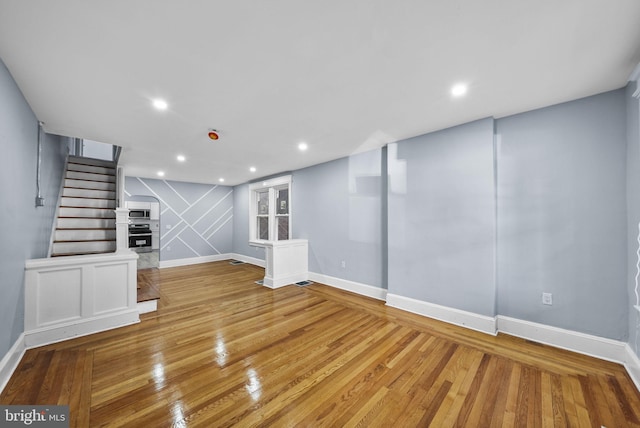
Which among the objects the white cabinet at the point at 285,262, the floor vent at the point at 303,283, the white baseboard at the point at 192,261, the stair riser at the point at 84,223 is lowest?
the floor vent at the point at 303,283

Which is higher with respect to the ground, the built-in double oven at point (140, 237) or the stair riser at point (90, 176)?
the stair riser at point (90, 176)

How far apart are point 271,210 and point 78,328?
3.96 metres

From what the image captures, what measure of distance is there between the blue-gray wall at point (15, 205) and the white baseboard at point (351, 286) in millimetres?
3774

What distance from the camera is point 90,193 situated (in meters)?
4.12

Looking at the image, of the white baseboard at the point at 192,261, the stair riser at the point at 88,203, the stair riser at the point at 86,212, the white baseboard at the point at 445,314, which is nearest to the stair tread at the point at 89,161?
the stair riser at the point at 88,203

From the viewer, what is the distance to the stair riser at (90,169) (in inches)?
169

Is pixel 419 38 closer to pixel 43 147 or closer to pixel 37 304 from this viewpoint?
pixel 37 304

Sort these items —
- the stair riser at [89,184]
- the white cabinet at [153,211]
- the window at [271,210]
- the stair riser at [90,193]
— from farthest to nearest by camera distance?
1. the white cabinet at [153,211]
2. the window at [271,210]
3. the stair riser at [89,184]
4. the stair riser at [90,193]

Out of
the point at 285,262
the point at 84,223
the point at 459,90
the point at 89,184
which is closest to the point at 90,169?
the point at 89,184

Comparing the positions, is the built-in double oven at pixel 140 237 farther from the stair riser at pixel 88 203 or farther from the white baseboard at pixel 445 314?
the white baseboard at pixel 445 314

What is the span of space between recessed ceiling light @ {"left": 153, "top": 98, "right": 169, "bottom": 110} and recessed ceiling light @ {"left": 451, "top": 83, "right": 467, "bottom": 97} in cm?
270

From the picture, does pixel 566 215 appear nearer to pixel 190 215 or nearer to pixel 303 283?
pixel 303 283

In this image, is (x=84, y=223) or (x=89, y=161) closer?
(x=84, y=223)

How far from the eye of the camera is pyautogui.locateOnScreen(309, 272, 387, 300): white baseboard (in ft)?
12.3
